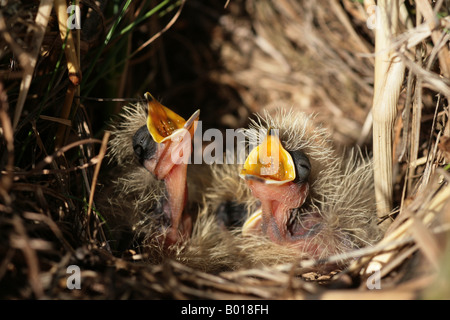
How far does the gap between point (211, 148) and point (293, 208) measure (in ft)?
1.71

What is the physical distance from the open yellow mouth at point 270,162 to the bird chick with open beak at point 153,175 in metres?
0.18

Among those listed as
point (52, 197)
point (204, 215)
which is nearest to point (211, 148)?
point (204, 215)

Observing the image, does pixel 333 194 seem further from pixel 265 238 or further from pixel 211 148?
pixel 211 148

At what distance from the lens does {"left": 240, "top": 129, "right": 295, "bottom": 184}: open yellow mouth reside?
3.52 feet

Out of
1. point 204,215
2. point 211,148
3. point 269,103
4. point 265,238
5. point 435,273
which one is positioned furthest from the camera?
point 269,103

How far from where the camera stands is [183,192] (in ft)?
4.05

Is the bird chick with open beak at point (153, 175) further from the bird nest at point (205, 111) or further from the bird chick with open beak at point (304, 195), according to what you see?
the bird chick with open beak at point (304, 195)

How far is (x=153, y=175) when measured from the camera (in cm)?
125

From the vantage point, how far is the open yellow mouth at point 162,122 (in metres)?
1.07
